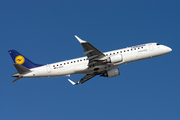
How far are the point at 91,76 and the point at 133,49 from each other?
472 inches

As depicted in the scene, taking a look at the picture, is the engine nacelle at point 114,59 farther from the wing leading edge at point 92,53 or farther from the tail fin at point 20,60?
the tail fin at point 20,60

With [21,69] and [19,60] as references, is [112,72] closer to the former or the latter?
[21,69]

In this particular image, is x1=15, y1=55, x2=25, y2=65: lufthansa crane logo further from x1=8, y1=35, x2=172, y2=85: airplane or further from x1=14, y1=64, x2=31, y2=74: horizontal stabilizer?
x1=14, y1=64, x2=31, y2=74: horizontal stabilizer

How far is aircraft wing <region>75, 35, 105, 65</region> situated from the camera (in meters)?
45.0

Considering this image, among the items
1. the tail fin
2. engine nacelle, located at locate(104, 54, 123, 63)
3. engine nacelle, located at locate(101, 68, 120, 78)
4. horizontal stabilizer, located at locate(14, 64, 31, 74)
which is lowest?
engine nacelle, located at locate(101, 68, 120, 78)

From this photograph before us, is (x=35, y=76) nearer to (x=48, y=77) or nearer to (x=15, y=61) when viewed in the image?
(x=48, y=77)

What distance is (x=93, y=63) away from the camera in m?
49.4

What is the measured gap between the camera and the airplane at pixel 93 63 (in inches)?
1918

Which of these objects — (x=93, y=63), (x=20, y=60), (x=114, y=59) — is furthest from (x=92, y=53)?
(x=20, y=60)

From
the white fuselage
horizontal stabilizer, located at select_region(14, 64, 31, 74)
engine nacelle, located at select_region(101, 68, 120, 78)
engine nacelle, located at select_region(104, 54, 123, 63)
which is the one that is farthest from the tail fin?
engine nacelle, located at select_region(104, 54, 123, 63)

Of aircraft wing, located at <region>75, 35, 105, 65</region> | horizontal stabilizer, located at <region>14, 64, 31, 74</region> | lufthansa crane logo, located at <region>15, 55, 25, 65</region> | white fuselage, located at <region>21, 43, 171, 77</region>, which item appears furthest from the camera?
lufthansa crane logo, located at <region>15, 55, 25, 65</region>

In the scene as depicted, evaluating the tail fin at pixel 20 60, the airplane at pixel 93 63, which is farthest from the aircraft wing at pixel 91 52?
the tail fin at pixel 20 60

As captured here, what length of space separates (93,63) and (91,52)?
3.02 m

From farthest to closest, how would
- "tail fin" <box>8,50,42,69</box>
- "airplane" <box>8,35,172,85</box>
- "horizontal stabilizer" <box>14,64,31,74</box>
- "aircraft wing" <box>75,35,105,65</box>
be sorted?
"tail fin" <box>8,50,42,69</box>
"airplane" <box>8,35,172,85</box>
"horizontal stabilizer" <box>14,64,31,74</box>
"aircraft wing" <box>75,35,105,65</box>
